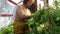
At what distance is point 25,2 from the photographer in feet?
3.51

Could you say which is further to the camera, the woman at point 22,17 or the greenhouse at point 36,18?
the woman at point 22,17

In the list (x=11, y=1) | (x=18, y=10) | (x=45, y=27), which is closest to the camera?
(x=45, y=27)

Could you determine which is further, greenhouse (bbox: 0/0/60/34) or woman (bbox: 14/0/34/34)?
woman (bbox: 14/0/34/34)

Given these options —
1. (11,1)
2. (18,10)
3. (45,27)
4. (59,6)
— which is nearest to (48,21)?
(45,27)

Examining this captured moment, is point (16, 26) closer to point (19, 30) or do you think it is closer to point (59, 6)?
point (19, 30)

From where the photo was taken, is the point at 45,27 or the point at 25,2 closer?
the point at 45,27

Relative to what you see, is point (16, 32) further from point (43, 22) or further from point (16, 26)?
point (43, 22)

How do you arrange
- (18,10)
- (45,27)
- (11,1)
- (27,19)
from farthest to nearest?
(11,1)
(18,10)
(27,19)
(45,27)

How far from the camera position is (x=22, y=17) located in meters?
1.02

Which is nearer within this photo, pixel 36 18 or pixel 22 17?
pixel 36 18

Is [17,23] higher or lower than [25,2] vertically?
lower

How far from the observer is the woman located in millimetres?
980

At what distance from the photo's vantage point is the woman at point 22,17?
38.6 inches

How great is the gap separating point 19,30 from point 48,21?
0.30 metres
